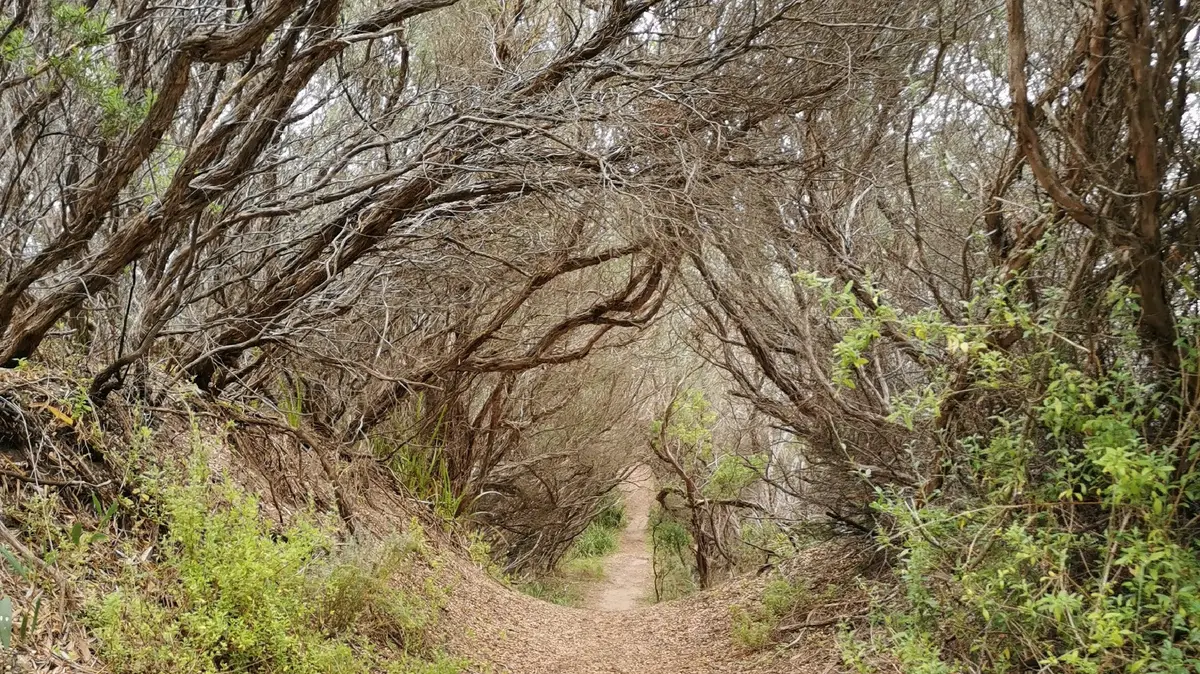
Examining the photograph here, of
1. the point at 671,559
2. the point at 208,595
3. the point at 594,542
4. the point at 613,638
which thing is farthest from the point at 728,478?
the point at 208,595

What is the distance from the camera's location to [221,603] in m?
3.36

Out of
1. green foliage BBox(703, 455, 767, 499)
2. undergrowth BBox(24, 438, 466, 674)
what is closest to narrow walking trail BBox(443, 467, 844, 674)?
undergrowth BBox(24, 438, 466, 674)

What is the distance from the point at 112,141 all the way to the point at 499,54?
10.8 feet

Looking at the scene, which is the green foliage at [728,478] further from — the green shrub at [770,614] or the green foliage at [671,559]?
the green shrub at [770,614]

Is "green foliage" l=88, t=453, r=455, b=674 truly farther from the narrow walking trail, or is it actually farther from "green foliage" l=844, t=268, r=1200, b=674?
"green foliage" l=844, t=268, r=1200, b=674

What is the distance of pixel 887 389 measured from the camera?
528 centimetres

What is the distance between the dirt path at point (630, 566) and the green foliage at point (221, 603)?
9.62m

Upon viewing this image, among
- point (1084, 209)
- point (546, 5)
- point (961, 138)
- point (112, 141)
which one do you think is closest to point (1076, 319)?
point (1084, 209)

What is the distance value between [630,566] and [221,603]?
15.8 m

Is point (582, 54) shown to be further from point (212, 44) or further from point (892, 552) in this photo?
point (892, 552)

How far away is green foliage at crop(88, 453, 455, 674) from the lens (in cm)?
304

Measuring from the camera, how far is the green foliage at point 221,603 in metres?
3.04

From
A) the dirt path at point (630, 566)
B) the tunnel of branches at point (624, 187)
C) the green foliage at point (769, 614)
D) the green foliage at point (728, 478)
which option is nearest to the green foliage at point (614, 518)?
the dirt path at point (630, 566)

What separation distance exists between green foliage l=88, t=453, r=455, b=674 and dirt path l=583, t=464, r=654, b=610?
9621mm
